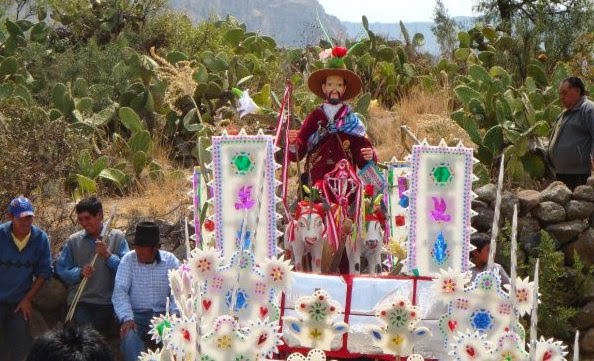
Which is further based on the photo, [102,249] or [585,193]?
[585,193]

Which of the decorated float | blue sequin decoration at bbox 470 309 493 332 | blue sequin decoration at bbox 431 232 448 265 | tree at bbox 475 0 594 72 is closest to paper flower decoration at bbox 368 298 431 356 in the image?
the decorated float

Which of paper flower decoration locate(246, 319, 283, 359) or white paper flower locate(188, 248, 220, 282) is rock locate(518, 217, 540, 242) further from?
paper flower decoration locate(246, 319, 283, 359)

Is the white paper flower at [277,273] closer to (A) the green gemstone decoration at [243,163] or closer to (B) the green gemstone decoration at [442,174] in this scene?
(A) the green gemstone decoration at [243,163]

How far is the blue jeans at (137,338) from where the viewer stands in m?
7.31

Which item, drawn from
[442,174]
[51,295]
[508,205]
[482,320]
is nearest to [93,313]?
[51,295]

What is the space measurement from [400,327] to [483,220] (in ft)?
12.4

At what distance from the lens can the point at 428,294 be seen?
6598 millimetres

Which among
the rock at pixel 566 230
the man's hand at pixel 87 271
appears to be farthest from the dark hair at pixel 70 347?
the rock at pixel 566 230

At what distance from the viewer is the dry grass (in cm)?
1238

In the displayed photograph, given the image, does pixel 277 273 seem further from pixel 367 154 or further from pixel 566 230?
pixel 566 230

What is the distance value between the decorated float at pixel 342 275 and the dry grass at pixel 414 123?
4142 millimetres

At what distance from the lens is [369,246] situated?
7.57m

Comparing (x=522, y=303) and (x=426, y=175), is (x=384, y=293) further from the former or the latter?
(x=522, y=303)

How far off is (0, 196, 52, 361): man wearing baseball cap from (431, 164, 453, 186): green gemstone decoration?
8.95ft
